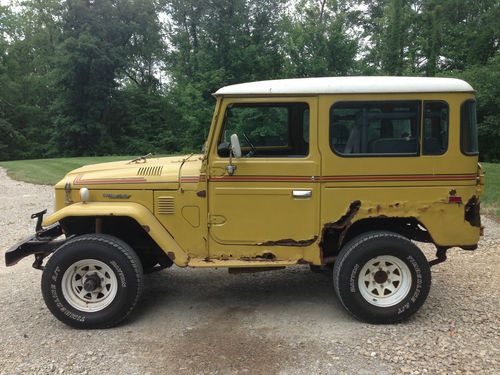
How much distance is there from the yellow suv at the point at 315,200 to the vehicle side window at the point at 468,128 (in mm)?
11

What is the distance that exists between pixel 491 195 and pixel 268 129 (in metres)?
8.27

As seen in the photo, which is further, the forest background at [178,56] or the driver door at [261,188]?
the forest background at [178,56]

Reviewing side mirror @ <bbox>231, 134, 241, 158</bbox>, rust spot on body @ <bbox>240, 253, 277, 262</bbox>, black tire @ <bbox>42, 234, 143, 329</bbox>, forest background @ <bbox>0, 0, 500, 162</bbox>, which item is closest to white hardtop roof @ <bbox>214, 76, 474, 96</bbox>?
side mirror @ <bbox>231, 134, 241, 158</bbox>

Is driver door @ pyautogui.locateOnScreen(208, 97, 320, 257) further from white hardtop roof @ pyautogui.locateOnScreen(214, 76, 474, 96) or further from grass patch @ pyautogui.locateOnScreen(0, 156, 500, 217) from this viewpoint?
grass patch @ pyautogui.locateOnScreen(0, 156, 500, 217)

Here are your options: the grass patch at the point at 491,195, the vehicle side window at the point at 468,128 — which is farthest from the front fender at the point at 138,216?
the grass patch at the point at 491,195

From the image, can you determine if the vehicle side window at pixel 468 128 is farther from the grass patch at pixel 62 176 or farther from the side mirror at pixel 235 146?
the grass patch at pixel 62 176

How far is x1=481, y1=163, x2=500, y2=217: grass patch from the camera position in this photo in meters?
9.60

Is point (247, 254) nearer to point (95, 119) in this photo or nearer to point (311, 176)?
point (311, 176)

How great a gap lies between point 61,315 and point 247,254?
1840 mm

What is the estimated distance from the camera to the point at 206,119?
2911 cm

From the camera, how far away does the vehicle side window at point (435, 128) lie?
429cm

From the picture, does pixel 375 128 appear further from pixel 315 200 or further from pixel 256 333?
pixel 256 333

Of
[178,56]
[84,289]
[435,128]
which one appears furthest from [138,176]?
[178,56]

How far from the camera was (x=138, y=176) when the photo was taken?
15.0 ft
